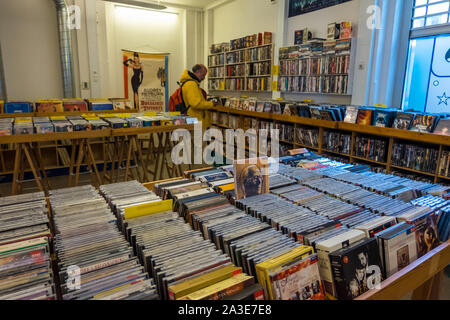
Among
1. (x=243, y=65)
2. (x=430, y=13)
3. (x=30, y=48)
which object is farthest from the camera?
(x=243, y=65)

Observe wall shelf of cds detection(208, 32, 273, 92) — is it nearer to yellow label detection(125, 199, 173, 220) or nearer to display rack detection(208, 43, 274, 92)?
display rack detection(208, 43, 274, 92)

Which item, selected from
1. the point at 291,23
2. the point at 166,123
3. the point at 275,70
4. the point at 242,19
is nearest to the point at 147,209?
the point at 166,123

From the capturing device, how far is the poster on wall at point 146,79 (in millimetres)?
7984

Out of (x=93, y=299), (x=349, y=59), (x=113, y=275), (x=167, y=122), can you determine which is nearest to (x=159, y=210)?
(x=113, y=275)

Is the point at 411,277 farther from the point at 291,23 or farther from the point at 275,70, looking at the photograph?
the point at 291,23

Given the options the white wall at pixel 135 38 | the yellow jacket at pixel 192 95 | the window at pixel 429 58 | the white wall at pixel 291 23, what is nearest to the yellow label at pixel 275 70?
the white wall at pixel 291 23

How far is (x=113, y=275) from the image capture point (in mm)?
1015

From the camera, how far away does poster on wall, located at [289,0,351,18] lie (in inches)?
206

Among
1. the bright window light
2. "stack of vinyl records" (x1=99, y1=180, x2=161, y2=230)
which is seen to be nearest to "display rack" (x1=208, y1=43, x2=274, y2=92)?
the bright window light

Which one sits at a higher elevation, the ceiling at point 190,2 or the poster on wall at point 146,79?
the ceiling at point 190,2

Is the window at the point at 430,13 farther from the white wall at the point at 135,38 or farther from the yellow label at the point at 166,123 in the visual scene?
the white wall at the point at 135,38

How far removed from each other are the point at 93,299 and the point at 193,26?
28.3 feet

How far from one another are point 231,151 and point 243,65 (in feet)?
7.57

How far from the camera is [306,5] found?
5660 mm
